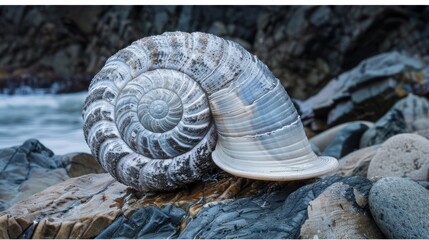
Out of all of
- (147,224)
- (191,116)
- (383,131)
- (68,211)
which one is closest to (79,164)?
(68,211)

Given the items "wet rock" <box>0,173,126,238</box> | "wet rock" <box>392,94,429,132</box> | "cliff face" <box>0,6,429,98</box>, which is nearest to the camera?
"wet rock" <box>0,173,126,238</box>

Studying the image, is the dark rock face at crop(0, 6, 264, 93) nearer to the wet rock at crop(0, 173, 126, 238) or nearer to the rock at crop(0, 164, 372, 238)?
the wet rock at crop(0, 173, 126, 238)

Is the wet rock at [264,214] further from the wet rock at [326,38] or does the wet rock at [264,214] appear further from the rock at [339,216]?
the wet rock at [326,38]

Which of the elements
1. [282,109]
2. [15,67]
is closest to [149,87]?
[282,109]

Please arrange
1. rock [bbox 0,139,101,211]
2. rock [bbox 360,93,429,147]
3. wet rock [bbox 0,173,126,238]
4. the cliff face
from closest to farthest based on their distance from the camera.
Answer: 1. wet rock [bbox 0,173,126,238]
2. rock [bbox 0,139,101,211]
3. rock [bbox 360,93,429,147]
4. the cliff face

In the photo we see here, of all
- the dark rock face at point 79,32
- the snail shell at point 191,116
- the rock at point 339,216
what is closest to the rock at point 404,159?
the snail shell at point 191,116

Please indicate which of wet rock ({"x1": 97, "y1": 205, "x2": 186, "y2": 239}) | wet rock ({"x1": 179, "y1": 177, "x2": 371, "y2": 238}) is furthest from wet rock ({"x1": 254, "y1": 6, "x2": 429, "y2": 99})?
wet rock ({"x1": 97, "y1": 205, "x2": 186, "y2": 239})
